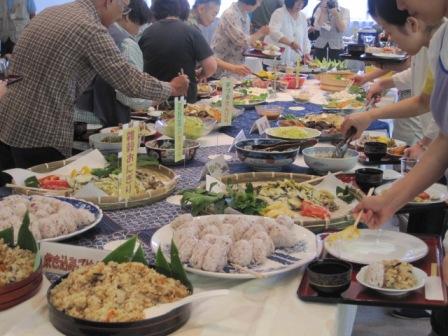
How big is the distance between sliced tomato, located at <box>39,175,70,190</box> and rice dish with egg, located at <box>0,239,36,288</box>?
1.92 feet

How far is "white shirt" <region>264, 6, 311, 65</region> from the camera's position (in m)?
6.51

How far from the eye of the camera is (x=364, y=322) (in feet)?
8.94

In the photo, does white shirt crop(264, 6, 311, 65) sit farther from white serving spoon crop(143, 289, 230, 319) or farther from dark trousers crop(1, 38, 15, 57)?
white serving spoon crop(143, 289, 230, 319)

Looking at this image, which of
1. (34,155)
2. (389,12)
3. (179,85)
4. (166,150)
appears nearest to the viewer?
(166,150)

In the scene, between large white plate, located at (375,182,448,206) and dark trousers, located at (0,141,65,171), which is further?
dark trousers, located at (0,141,65,171)

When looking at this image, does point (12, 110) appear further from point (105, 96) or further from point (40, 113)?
point (105, 96)

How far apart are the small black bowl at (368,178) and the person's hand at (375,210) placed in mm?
407

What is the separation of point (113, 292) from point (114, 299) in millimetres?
17

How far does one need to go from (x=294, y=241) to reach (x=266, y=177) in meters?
0.64

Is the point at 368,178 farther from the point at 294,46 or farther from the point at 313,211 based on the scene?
the point at 294,46

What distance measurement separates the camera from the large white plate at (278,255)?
1166mm

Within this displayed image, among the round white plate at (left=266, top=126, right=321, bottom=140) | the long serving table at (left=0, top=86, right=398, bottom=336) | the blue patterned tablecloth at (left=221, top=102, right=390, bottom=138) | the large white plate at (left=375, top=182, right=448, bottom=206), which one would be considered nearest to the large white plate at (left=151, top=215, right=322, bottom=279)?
the long serving table at (left=0, top=86, right=398, bottom=336)

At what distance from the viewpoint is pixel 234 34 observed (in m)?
5.39

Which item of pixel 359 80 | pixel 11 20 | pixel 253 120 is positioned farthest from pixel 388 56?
pixel 11 20
